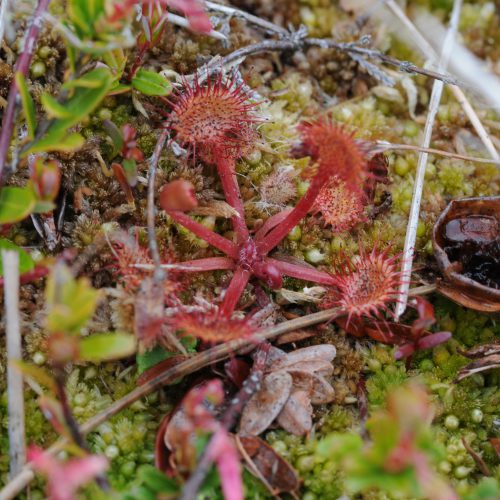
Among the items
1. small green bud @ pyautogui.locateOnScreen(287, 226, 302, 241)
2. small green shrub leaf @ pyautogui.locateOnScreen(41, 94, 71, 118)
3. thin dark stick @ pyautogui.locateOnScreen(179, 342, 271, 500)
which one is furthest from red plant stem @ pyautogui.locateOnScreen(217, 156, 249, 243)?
small green shrub leaf @ pyautogui.locateOnScreen(41, 94, 71, 118)

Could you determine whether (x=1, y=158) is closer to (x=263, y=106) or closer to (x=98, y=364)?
(x=98, y=364)

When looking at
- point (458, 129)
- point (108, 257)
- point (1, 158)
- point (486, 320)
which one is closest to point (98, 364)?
point (108, 257)

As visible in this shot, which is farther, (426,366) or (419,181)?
(419,181)

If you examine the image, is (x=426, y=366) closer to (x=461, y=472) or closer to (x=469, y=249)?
(x=461, y=472)

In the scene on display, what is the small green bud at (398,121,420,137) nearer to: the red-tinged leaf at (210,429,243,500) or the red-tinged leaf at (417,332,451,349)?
the red-tinged leaf at (417,332,451,349)

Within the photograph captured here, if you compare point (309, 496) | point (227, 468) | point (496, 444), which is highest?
point (227, 468)

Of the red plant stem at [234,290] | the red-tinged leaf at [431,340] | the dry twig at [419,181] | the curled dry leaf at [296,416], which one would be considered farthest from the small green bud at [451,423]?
the red plant stem at [234,290]

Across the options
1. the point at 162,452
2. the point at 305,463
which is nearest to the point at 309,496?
the point at 305,463
